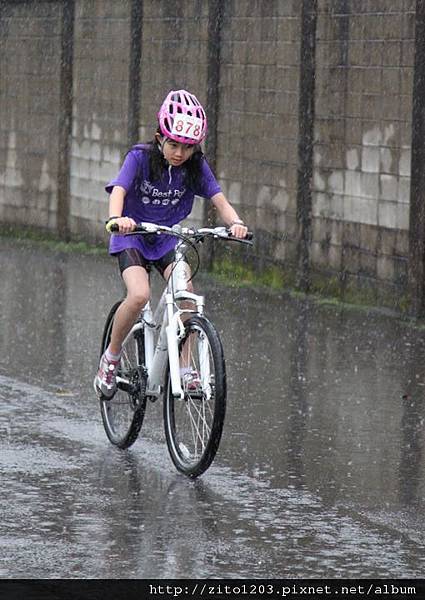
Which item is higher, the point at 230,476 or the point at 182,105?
the point at 182,105

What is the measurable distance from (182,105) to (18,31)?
43.7 ft

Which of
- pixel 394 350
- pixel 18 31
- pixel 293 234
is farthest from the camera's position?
pixel 18 31

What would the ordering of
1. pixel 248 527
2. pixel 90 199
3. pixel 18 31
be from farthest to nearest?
pixel 18 31 < pixel 90 199 < pixel 248 527

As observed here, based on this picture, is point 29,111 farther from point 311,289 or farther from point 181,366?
point 181,366

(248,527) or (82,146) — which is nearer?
(248,527)

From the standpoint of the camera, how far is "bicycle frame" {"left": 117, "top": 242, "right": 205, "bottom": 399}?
8500 mm

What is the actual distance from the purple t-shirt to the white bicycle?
197 millimetres

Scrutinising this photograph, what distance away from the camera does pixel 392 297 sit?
1441 centimetres

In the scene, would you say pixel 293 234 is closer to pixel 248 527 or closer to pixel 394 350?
pixel 394 350

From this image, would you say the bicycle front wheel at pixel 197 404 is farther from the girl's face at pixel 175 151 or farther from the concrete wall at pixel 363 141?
the concrete wall at pixel 363 141

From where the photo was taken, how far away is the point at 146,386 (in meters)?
8.96

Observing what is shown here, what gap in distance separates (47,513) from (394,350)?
5.32 m

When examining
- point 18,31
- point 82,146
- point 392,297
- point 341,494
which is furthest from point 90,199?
point 341,494

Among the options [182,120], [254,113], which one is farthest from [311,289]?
[182,120]
